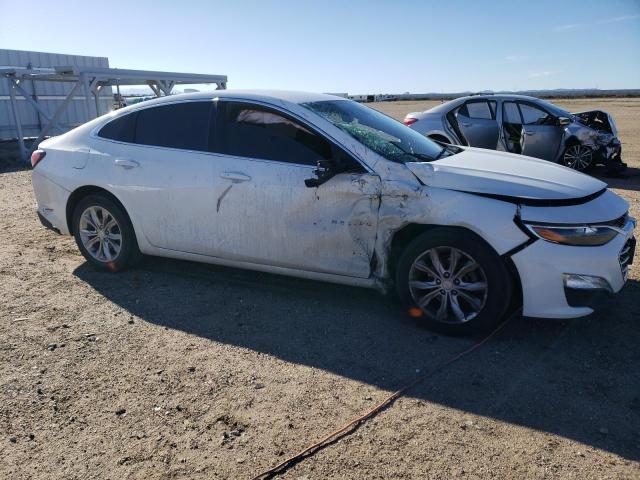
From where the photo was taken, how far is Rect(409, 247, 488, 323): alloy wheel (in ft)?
12.2

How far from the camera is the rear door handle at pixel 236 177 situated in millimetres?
4328

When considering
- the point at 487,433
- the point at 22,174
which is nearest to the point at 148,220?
the point at 487,433

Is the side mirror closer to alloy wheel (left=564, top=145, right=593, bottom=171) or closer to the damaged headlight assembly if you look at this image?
the damaged headlight assembly

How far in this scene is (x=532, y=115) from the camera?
1053cm

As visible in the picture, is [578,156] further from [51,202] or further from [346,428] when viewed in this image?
[346,428]

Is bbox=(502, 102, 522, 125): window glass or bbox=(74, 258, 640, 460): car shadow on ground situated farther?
bbox=(502, 102, 522, 125): window glass

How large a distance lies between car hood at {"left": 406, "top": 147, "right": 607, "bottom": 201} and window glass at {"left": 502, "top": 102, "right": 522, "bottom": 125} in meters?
6.70

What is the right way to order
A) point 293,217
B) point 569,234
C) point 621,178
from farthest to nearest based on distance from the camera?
point 621,178, point 293,217, point 569,234

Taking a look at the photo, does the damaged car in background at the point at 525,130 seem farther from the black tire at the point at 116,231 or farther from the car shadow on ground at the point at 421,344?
the black tire at the point at 116,231

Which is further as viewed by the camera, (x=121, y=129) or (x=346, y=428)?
(x=121, y=129)

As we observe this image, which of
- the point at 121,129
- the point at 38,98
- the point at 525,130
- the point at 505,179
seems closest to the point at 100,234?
the point at 121,129

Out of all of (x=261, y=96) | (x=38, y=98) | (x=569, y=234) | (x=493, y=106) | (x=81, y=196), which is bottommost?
(x=569, y=234)

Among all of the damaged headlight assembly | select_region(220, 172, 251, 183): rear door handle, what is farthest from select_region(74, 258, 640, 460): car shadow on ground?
select_region(220, 172, 251, 183): rear door handle

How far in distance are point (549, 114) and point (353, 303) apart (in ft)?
25.5
